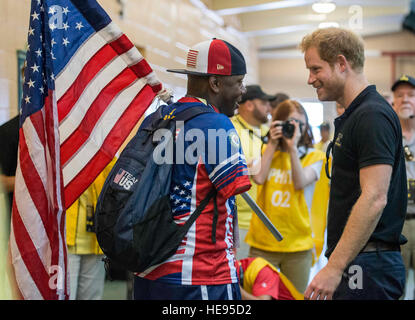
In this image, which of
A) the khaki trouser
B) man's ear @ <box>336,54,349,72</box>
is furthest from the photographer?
man's ear @ <box>336,54,349,72</box>

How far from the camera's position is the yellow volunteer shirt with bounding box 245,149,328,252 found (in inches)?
152

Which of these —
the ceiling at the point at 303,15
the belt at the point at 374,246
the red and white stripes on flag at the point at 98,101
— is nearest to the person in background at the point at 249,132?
the red and white stripes on flag at the point at 98,101

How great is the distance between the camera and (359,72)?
2404 millimetres

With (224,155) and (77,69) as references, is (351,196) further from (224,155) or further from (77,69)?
(77,69)

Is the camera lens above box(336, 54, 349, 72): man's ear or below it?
below

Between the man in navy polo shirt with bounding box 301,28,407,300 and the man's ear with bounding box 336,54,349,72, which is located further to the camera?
the man's ear with bounding box 336,54,349,72

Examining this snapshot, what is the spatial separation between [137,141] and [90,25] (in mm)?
738

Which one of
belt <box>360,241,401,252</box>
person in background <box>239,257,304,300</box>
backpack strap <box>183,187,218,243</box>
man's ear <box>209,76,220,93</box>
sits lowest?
person in background <box>239,257,304,300</box>

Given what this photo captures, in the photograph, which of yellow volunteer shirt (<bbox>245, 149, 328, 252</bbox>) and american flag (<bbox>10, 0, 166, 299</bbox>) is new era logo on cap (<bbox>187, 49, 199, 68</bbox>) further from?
yellow volunteer shirt (<bbox>245, 149, 328, 252</bbox>)

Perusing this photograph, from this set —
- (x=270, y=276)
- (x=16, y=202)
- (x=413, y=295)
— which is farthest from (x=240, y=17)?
(x=16, y=202)

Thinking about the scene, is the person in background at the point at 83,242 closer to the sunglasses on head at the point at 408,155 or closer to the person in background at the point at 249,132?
the person in background at the point at 249,132

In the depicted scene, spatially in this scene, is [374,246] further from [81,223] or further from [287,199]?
[81,223]

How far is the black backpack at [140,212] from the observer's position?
1.97m

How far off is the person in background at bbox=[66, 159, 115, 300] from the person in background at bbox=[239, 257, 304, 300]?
1071mm
